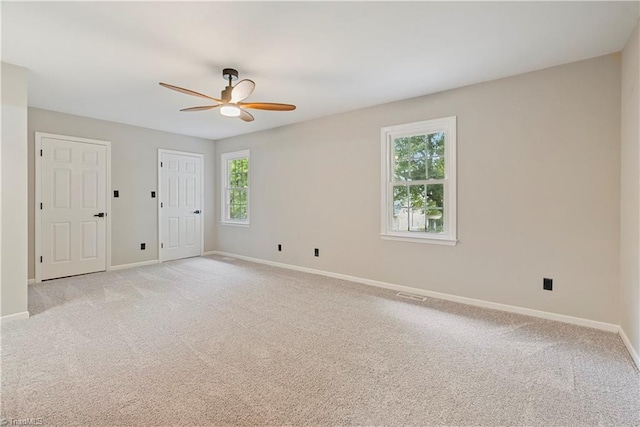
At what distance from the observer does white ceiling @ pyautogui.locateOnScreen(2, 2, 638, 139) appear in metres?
2.10

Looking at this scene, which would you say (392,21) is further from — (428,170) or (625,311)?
(625,311)

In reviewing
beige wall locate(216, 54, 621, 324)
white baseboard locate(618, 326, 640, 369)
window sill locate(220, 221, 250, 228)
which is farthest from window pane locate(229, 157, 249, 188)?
white baseboard locate(618, 326, 640, 369)

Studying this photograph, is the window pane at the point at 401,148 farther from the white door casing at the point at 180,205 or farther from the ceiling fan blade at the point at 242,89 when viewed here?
the white door casing at the point at 180,205

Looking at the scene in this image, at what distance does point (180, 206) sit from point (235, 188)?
110 centimetres

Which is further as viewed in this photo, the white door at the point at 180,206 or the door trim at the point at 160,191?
the white door at the point at 180,206

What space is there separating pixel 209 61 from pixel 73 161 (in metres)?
3.26

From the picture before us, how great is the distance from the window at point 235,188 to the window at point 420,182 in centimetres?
295

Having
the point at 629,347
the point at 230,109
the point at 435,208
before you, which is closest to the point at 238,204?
the point at 230,109

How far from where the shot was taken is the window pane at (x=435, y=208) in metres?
3.68

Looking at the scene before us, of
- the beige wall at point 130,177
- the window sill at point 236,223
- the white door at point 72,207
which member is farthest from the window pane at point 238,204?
the white door at point 72,207

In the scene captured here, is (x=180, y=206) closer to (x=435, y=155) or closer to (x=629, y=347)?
(x=435, y=155)

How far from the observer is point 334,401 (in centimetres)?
176

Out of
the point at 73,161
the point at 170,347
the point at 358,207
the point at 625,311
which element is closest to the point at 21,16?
the point at 170,347

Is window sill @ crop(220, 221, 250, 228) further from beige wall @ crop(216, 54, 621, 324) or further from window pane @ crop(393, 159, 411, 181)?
window pane @ crop(393, 159, 411, 181)
